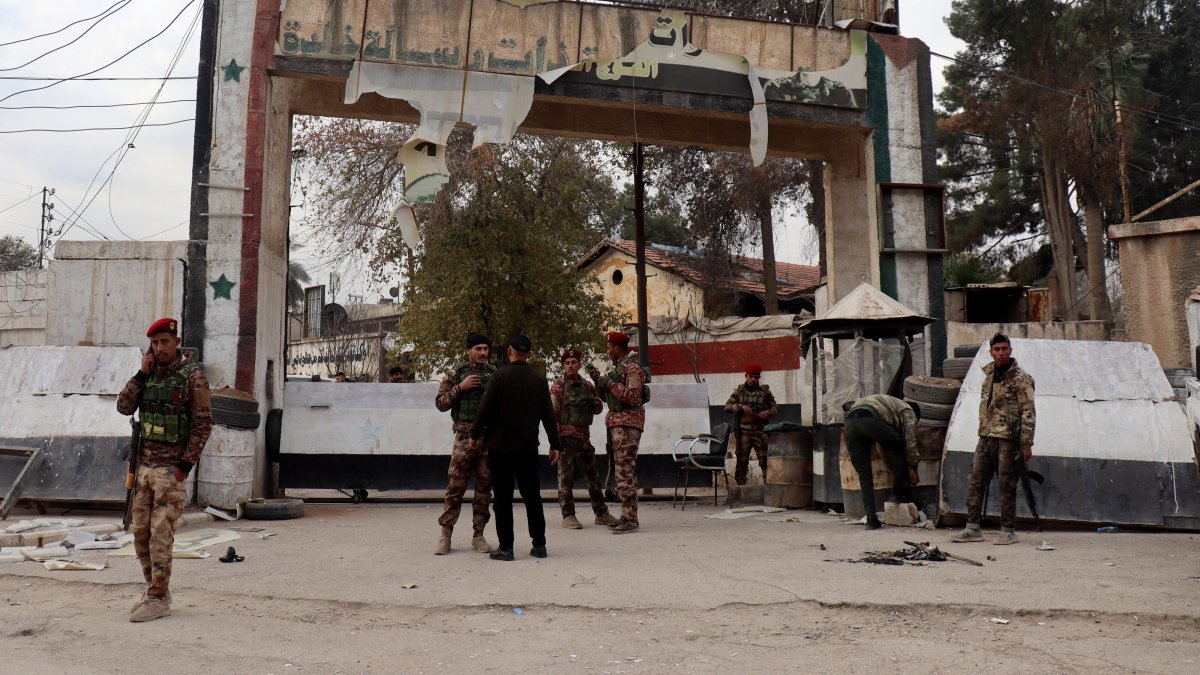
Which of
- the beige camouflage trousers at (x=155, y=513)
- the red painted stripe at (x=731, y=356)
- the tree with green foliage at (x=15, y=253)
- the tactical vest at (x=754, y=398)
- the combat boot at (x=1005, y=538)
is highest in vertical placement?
the tree with green foliage at (x=15, y=253)

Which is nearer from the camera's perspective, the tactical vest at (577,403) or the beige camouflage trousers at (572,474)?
the beige camouflage trousers at (572,474)

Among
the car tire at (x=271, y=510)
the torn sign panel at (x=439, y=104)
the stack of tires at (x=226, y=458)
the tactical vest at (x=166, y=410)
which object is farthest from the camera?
the torn sign panel at (x=439, y=104)

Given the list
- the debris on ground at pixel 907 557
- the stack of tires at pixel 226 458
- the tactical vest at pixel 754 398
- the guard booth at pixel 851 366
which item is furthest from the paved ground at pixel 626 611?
the tactical vest at pixel 754 398

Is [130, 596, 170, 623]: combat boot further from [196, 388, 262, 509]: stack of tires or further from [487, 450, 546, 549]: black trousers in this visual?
[196, 388, 262, 509]: stack of tires

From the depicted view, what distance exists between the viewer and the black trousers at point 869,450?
10141mm

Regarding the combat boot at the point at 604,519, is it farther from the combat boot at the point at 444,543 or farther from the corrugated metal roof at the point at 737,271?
the corrugated metal roof at the point at 737,271

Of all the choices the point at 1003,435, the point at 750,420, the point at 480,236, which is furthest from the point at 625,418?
the point at 480,236

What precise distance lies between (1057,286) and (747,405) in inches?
661

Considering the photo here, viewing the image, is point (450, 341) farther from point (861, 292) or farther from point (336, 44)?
point (861, 292)

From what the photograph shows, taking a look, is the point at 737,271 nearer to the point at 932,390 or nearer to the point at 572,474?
the point at 932,390

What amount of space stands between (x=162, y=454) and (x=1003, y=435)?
670 cm

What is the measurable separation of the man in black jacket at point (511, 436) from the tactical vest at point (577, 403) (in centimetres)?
239

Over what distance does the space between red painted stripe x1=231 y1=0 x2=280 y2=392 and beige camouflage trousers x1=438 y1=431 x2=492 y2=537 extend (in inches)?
216

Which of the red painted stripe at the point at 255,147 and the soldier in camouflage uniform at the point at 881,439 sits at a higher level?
the red painted stripe at the point at 255,147
